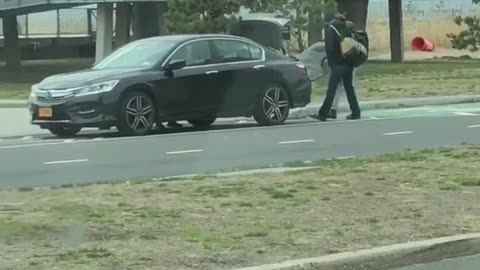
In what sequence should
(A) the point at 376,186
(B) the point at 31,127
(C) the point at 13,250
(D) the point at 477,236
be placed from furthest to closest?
(B) the point at 31,127
(A) the point at 376,186
(D) the point at 477,236
(C) the point at 13,250

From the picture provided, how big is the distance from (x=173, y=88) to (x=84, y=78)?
4.80 ft

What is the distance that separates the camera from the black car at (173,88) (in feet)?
54.6

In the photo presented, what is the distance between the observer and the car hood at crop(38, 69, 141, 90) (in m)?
16.8

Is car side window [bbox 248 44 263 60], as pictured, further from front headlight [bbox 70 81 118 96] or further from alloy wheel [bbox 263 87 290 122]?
front headlight [bbox 70 81 118 96]

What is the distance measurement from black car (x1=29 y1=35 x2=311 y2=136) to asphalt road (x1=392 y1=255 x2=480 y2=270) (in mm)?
9598

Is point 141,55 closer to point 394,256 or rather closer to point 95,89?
point 95,89

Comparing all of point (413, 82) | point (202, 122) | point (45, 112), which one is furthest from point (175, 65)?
point (413, 82)

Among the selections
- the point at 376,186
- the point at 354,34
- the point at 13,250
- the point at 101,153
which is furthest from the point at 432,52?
the point at 13,250

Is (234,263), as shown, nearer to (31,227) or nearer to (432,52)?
(31,227)

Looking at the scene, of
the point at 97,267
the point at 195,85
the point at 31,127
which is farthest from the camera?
the point at 31,127

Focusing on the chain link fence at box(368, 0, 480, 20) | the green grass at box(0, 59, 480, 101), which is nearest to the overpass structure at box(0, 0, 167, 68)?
the green grass at box(0, 59, 480, 101)

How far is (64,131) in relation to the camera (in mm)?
17328

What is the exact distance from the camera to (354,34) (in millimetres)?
19750

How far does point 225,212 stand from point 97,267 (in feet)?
6.99
